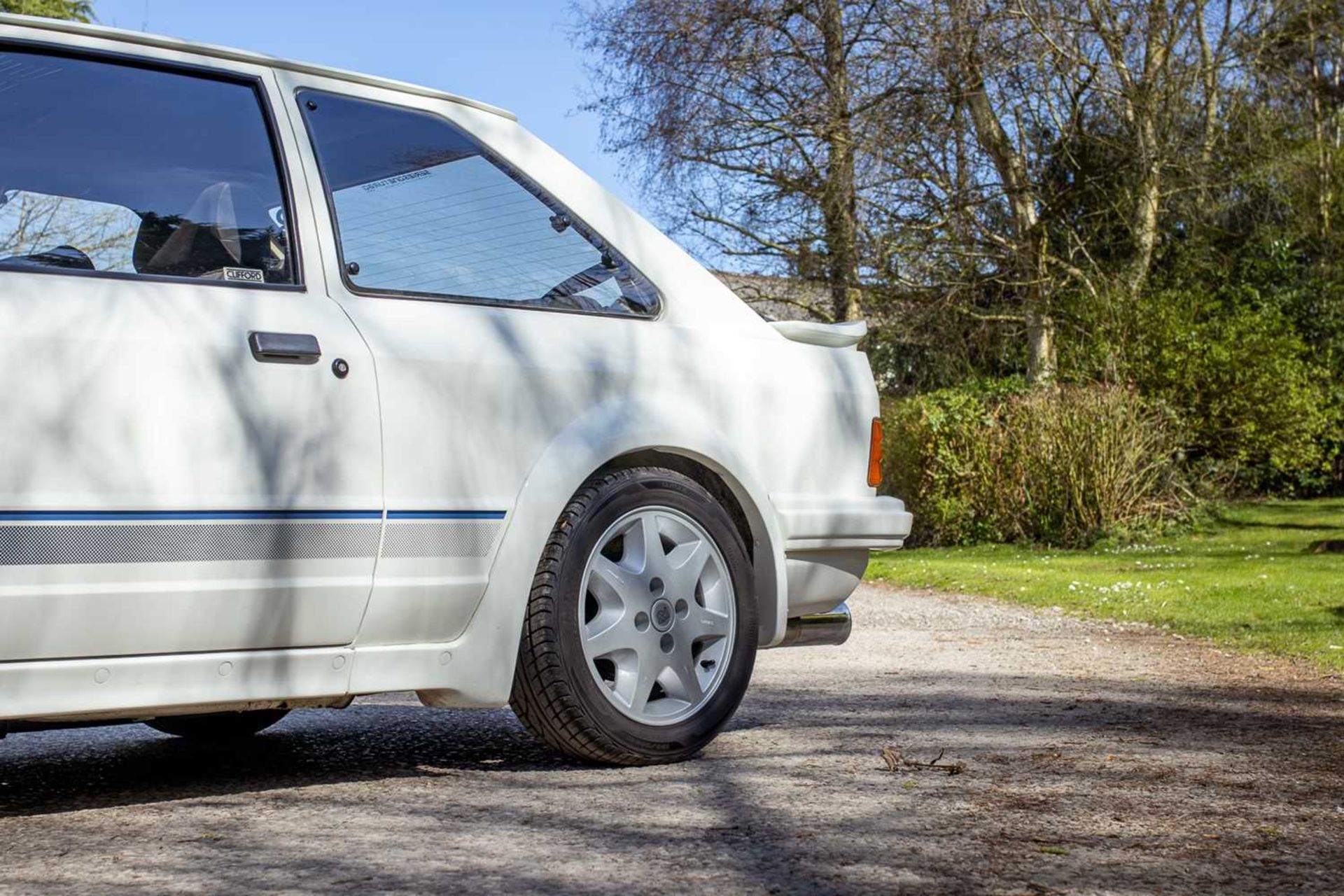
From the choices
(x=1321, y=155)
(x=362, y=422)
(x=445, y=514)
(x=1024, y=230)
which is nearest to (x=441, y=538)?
(x=445, y=514)

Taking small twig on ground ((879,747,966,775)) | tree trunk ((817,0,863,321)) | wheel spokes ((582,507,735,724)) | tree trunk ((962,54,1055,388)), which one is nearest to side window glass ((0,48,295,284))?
wheel spokes ((582,507,735,724))

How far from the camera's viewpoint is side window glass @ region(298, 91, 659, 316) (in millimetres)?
4203

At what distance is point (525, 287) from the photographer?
4.47 metres

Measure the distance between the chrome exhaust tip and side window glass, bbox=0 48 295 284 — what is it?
1938 mm

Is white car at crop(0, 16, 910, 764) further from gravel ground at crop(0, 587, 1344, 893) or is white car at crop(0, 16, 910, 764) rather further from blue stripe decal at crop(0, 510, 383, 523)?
gravel ground at crop(0, 587, 1344, 893)

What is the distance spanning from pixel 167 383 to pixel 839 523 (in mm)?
2197

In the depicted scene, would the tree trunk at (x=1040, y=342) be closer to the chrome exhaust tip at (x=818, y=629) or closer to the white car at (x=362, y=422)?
the chrome exhaust tip at (x=818, y=629)

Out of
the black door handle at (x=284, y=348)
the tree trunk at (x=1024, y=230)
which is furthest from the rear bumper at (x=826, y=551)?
the tree trunk at (x=1024, y=230)

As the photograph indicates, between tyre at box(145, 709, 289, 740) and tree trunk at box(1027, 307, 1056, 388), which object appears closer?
tyre at box(145, 709, 289, 740)

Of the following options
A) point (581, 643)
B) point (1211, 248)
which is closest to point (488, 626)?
point (581, 643)

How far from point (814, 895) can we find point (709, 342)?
2.09 m

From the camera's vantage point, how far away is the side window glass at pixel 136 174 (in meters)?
3.77

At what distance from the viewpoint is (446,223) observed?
440cm

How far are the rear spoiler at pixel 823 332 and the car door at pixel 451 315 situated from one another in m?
0.53
